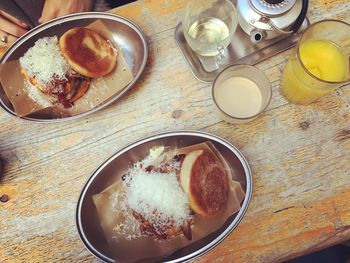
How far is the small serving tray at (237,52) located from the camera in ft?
3.36

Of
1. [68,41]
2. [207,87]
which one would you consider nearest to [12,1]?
[68,41]

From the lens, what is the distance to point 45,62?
1.01 metres

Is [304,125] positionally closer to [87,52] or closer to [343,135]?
[343,135]

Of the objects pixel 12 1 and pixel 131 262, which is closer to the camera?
pixel 131 262

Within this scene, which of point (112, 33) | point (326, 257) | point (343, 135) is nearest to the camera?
point (343, 135)

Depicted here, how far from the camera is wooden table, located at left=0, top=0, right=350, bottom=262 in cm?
93

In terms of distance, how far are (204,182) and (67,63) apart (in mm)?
484

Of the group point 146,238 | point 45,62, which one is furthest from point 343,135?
point 45,62

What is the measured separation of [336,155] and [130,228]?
21.6 inches

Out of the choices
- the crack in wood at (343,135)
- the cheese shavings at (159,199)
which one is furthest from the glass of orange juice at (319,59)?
the cheese shavings at (159,199)

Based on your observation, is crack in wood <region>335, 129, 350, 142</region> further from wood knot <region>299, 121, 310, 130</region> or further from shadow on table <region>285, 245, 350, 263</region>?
shadow on table <region>285, 245, 350, 263</region>

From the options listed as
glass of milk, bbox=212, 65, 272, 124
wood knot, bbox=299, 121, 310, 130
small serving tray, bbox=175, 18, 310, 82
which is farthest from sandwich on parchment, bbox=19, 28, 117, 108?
wood knot, bbox=299, 121, 310, 130

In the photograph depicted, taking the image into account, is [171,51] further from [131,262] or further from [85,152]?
[131,262]

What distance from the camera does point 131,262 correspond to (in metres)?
0.92
